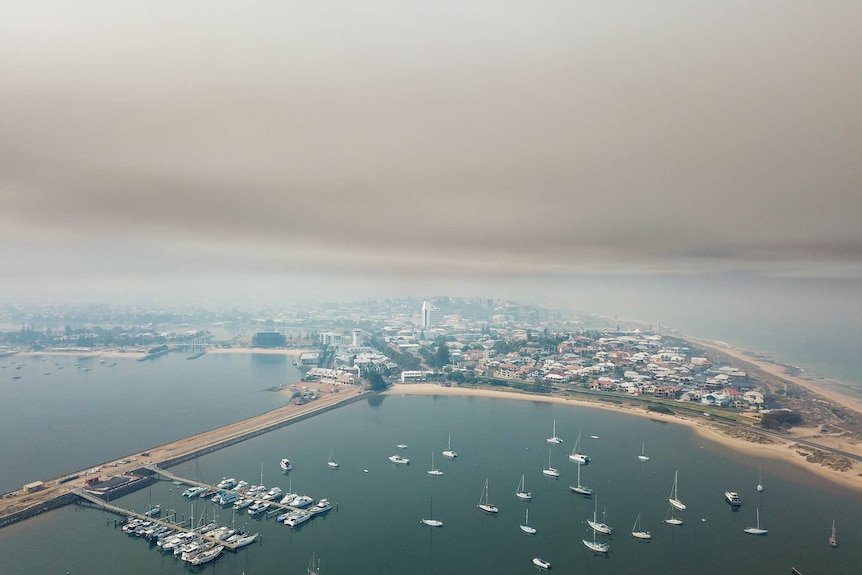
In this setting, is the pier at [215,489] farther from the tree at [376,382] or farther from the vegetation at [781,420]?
the vegetation at [781,420]

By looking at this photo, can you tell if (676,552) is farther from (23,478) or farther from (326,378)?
(326,378)

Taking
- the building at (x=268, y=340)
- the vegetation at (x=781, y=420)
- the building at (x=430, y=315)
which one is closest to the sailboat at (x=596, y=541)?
the vegetation at (x=781, y=420)

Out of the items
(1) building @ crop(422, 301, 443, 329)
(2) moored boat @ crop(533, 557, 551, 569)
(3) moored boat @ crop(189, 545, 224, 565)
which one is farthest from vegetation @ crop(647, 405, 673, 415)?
(1) building @ crop(422, 301, 443, 329)

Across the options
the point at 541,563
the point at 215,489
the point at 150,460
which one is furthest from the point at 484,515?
the point at 150,460

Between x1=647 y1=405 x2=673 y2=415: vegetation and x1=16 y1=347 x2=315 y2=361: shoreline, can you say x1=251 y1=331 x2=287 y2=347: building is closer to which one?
x1=16 y1=347 x2=315 y2=361: shoreline

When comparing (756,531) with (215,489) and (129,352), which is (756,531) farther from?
(129,352)

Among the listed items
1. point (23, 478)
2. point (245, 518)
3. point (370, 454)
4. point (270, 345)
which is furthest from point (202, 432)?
point (270, 345)
